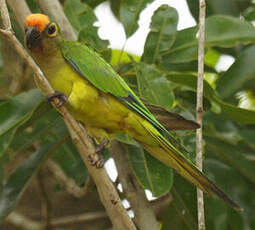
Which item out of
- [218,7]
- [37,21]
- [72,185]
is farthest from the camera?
[218,7]

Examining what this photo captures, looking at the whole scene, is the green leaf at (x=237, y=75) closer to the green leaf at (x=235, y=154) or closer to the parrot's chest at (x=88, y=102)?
the green leaf at (x=235, y=154)

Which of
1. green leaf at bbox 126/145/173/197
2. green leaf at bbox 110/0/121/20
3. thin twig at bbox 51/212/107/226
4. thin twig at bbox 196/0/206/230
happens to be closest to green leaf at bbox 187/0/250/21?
green leaf at bbox 110/0/121/20

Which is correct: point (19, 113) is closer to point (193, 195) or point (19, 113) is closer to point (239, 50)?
point (193, 195)

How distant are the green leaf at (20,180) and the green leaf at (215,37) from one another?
3.05ft

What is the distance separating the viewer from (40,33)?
2809 millimetres

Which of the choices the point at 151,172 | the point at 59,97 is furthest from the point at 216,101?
the point at 59,97

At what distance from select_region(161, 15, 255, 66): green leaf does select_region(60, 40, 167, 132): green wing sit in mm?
570

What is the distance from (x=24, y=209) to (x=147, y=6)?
189cm

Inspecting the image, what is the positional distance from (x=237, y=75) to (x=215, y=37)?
0.27m

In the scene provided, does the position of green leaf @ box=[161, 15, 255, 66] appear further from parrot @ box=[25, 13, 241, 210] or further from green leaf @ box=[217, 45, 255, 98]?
parrot @ box=[25, 13, 241, 210]

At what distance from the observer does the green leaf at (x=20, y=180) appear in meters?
3.14

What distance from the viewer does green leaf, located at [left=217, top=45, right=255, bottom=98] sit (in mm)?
3318

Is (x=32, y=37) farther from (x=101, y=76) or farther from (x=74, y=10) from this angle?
(x=74, y=10)

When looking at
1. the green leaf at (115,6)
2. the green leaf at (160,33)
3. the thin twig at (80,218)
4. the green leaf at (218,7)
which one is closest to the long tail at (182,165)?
the green leaf at (160,33)
